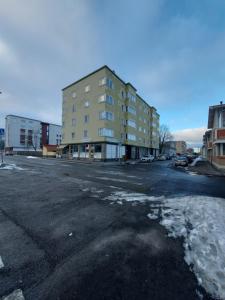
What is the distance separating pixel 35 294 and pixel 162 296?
73.2 inches

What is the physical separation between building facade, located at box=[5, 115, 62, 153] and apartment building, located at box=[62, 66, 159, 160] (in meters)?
48.1

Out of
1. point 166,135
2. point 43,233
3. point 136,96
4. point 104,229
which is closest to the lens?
point 43,233

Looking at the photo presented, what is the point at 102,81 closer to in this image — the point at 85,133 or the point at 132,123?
the point at 85,133

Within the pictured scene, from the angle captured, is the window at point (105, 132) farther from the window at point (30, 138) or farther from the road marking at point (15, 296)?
the window at point (30, 138)

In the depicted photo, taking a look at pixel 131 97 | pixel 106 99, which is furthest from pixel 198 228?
pixel 131 97

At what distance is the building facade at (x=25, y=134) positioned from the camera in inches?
3118

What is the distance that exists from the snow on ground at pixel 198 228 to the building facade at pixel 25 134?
82.3 metres

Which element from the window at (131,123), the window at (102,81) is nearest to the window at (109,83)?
the window at (102,81)

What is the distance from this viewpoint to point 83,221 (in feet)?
15.8

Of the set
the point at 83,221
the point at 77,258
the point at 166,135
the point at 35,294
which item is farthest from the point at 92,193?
the point at 166,135

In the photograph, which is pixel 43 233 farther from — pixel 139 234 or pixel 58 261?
pixel 139 234

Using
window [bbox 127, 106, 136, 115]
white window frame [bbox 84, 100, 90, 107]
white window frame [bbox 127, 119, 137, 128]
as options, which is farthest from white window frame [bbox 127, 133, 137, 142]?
white window frame [bbox 84, 100, 90, 107]

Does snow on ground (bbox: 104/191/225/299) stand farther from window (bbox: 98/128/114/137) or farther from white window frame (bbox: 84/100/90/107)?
white window frame (bbox: 84/100/90/107)

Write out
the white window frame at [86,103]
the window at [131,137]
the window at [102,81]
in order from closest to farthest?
the window at [102,81]
the white window frame at [86,103]
the window at [131,137]
